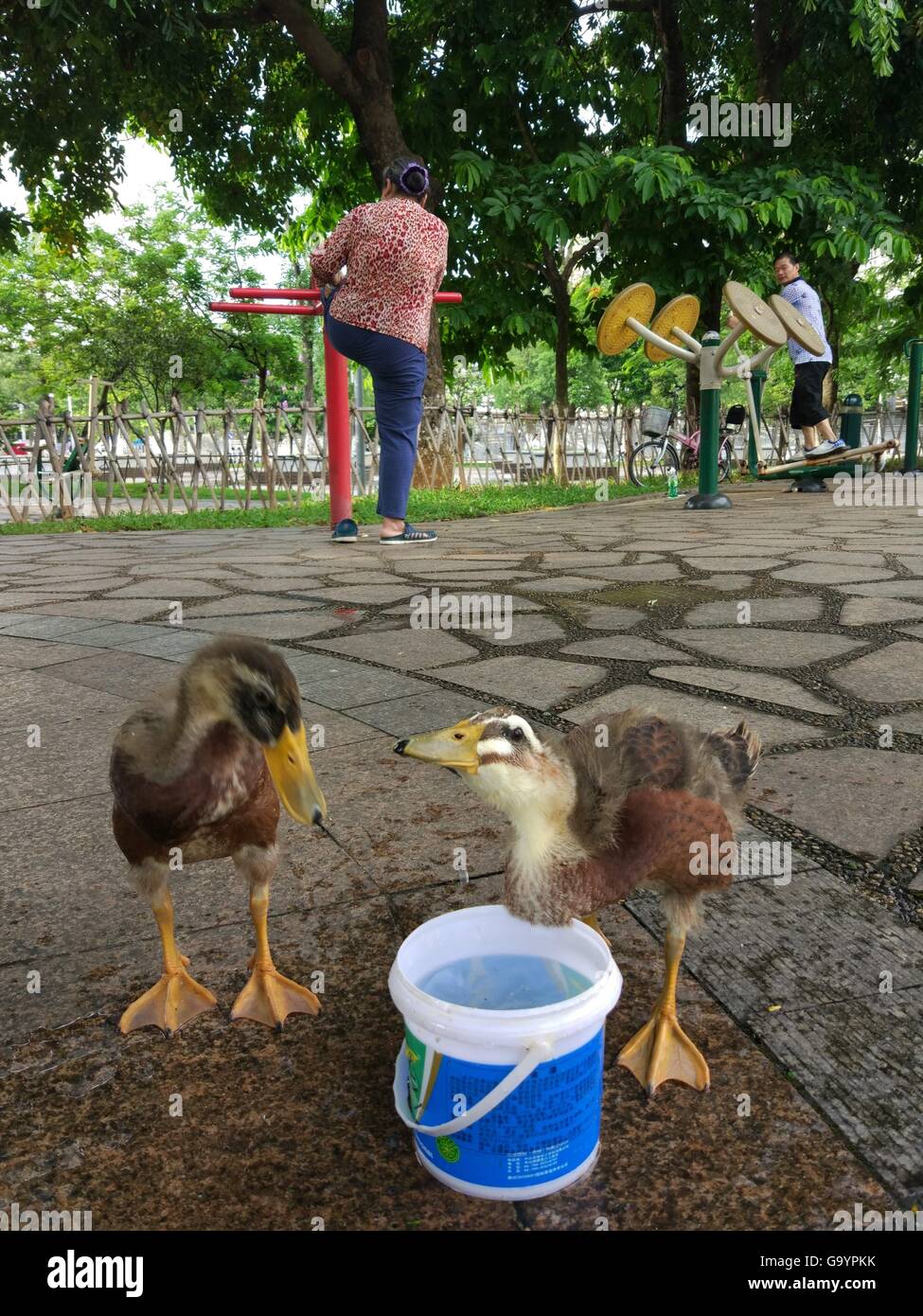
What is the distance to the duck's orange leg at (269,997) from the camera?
151 centimetres

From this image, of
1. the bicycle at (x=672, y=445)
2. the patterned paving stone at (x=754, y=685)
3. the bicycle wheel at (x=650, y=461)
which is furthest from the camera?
the bicycle at (x=672, y=445)

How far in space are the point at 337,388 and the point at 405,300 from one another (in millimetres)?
1489

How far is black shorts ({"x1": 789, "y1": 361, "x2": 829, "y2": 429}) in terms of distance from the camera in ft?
33.9

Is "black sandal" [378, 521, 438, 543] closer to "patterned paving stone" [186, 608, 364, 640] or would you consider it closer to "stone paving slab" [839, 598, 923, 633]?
"patterned paving stone" [186, 608, 364, 640]

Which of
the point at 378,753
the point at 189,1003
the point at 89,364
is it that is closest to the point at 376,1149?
the point at 189,1003

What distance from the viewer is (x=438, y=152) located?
12898 mm

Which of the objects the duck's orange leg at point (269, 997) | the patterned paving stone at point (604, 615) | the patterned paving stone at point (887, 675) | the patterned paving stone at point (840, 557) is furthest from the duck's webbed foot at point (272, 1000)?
the patterned paving stone at point (840, 557)

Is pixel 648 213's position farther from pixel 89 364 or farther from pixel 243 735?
→ pixel 89 364

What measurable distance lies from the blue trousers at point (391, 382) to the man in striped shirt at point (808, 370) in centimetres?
550

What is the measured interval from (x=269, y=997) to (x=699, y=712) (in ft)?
5.62

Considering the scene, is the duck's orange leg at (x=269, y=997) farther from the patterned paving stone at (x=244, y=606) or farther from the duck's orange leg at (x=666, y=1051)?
the patterned paving stone at (x=244, y=606)

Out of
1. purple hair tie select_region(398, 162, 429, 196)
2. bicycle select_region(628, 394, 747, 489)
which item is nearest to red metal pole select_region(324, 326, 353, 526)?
purple hair tie select_region(398, 162, 429, 196)

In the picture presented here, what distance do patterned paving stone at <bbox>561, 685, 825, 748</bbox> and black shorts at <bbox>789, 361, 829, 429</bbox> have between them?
334 inches

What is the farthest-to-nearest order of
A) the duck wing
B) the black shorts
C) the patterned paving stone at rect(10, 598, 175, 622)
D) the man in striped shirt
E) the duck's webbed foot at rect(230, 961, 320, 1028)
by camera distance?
the black shorts
the man in striped shirt
the patterned paving stone at rect(10, 598, 175, 622)
the duck's webbed foot at rect(230, 961, 320, 1028)
the duck wing
